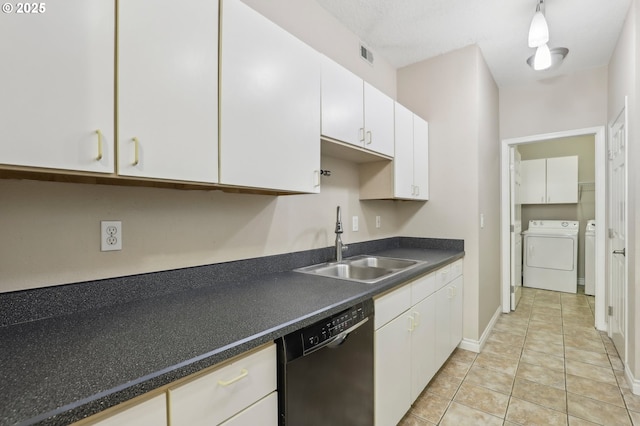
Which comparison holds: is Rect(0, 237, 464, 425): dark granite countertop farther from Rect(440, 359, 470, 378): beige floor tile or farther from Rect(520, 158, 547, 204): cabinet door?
Rect(520, 158, 547, 204): cabinet door

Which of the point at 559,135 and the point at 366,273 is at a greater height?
the point at 559,135

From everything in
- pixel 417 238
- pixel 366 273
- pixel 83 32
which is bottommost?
pixel 366 273

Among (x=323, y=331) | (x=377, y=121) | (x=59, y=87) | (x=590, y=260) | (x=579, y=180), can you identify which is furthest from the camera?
(x=579, y=180)

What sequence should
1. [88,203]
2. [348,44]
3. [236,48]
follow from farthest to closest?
[348,44]
[236,48]
[88,203]

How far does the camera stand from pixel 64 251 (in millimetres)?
1050

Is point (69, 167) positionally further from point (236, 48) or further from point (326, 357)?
point (326, 357)

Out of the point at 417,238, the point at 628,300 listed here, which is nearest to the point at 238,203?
Answer: the point at 417,238

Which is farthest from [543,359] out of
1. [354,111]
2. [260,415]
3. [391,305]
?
[260,415]

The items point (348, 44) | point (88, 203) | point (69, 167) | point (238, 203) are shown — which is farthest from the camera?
point (348, 44)

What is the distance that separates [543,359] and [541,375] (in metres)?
0.31

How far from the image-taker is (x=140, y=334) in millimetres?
882

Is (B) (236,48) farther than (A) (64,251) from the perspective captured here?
Yes

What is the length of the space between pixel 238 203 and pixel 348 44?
5.42 feet

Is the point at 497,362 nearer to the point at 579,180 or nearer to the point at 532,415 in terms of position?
the point at 532,415
